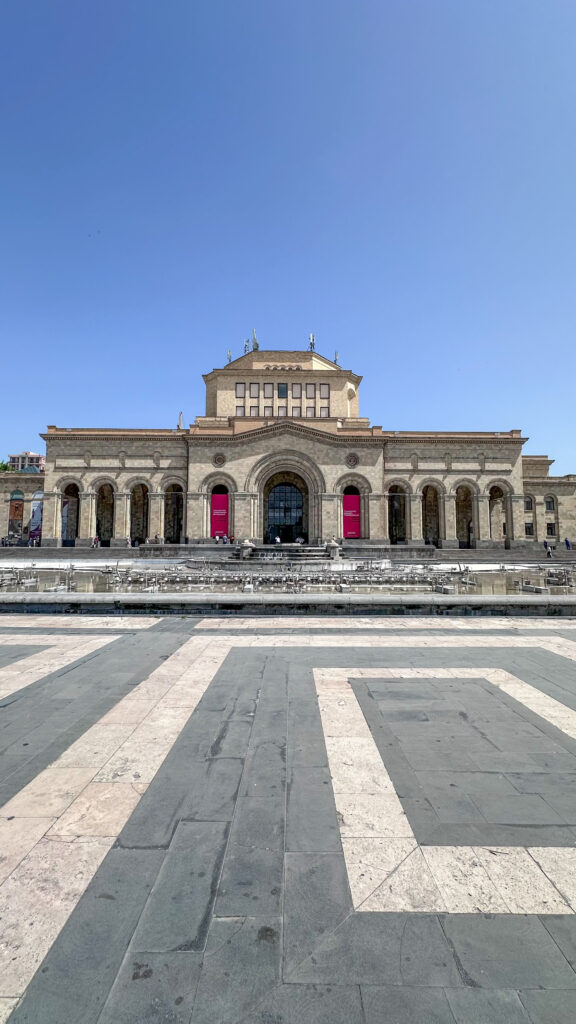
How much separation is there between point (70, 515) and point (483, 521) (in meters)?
39.4

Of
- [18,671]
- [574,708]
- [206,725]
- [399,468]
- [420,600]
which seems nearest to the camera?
[206,725]

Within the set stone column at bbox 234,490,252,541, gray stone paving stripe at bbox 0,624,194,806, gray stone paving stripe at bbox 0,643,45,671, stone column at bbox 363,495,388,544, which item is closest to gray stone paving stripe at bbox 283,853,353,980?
gray stone paving stripe at bbox 0,624,194,806

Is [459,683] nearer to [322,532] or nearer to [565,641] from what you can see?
[565,641]

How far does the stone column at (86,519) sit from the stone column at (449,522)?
3112cm

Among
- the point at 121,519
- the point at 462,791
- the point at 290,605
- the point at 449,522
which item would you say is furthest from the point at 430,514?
the point at 462,791

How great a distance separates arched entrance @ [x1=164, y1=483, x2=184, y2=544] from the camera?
1709 inches

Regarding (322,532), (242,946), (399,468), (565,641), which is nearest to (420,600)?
(565,641)

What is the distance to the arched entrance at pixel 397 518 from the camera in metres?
45.1

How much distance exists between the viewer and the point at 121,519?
40.8 m

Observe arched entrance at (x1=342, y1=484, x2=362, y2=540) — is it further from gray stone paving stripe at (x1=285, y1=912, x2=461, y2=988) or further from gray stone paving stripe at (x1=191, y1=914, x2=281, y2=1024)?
gray stone paving stripe at (x1=191, y1=914, x2=281, y2=1024)

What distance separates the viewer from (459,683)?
6.03 meters

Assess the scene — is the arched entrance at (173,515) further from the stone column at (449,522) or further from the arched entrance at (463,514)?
the arched entrance at (463,514)

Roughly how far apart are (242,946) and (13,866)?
4.77 ft

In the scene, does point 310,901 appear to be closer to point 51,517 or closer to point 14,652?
point 14,652
